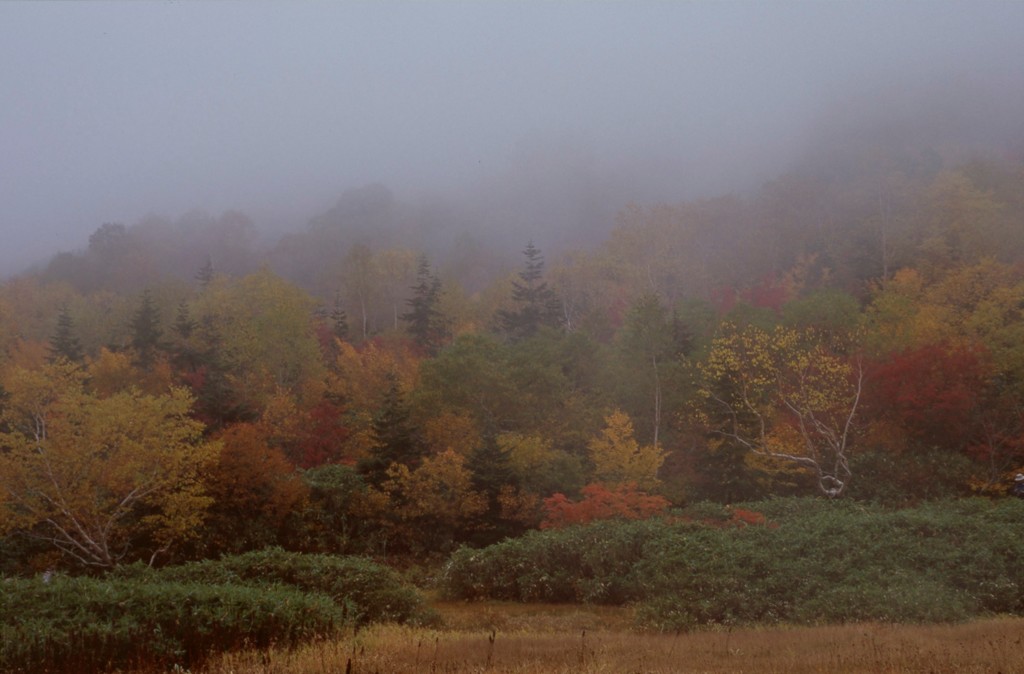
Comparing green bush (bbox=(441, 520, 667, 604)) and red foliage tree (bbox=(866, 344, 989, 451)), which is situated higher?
red foliage tree (bbox=(866, 344, 989, 451))

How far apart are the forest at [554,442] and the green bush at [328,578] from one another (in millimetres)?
→ 69

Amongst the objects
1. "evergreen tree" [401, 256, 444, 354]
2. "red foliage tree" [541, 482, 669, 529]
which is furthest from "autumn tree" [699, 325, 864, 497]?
"evergreen tree" [401, 256, 444, 354]

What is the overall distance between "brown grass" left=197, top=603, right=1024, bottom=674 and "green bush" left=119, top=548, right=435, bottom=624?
2166 millimetres

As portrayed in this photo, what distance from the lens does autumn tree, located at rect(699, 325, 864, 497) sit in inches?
1156

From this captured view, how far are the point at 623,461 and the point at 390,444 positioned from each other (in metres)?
11.0

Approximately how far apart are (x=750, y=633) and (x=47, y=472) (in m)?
22.2

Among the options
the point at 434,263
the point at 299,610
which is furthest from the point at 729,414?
the point at 434,263

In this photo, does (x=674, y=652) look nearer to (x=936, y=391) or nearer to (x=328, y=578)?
(x=328, y=578)

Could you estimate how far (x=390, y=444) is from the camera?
3130 centimetres

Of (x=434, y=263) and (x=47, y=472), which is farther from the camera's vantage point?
(x=434, y=263)

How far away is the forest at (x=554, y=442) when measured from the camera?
17016 mm

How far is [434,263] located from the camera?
330 feet

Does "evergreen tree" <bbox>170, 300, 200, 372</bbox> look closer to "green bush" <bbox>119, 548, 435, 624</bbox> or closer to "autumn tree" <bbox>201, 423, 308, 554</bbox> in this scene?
"autumn tree" <bbox>201, 423, 308, 554</bbox>

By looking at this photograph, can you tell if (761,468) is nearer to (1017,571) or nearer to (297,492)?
(1017,571)
